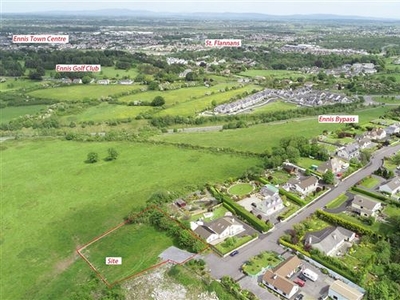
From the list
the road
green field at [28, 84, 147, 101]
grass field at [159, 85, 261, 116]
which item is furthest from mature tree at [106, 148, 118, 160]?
green field at [28, 84, 147, 101]

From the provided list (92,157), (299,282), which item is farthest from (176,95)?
(299,282)

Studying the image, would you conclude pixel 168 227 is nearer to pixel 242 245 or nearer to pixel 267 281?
pixel 242 245

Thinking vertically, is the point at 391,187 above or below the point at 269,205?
above

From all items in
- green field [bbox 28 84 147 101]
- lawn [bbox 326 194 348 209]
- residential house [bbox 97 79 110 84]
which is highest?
residential house [bbox 97 79 110 84]

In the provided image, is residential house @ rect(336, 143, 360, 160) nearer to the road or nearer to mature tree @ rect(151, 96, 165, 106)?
the road

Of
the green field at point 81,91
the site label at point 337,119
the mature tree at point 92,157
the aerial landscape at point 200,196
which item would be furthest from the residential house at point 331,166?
the green field at point 81,91

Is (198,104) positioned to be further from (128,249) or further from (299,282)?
(299,282)

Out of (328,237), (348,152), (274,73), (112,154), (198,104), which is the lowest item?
(112,154)
